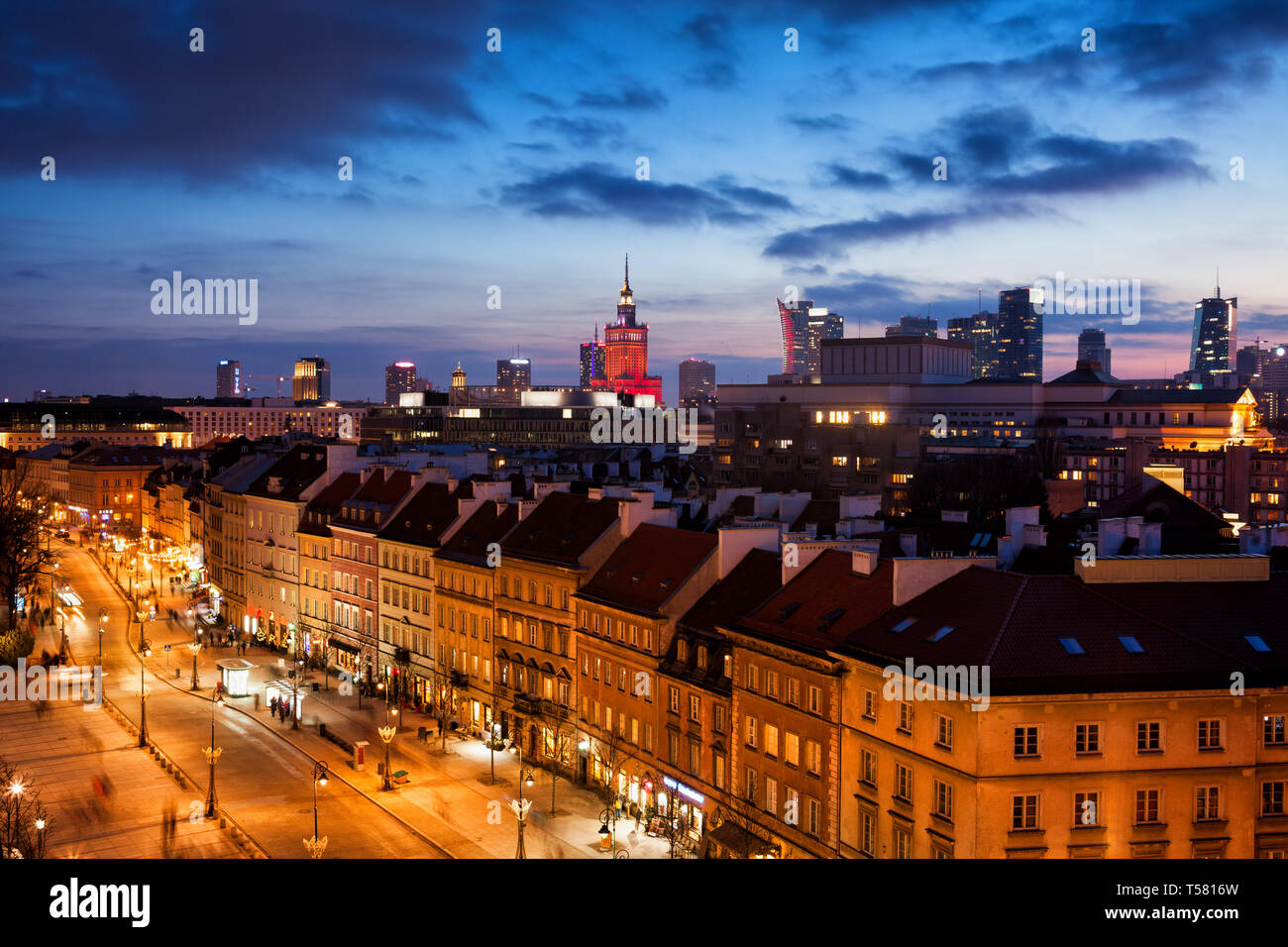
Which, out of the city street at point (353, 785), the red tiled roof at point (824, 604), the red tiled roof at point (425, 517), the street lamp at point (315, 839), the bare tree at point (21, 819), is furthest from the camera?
the red tiled roof at point (425, 517)

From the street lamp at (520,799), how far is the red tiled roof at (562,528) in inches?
359

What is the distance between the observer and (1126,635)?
33.6 m

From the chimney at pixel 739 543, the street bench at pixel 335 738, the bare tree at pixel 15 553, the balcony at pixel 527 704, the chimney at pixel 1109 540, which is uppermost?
the chimney at pixel 1109 540

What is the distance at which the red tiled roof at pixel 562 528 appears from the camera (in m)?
57.4

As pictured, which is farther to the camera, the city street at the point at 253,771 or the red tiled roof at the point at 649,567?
the red tiled roof at the point at 649,567

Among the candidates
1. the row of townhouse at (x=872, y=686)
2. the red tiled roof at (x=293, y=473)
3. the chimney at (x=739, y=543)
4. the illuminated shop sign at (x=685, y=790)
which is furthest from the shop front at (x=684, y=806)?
the red tiled roof at (x=293, y=473)

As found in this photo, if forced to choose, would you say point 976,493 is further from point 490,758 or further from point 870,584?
point 870,584

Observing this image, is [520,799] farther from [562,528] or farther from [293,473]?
[293,473]

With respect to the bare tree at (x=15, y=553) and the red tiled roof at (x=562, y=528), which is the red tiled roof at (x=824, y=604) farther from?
the bare tree at (x=15, y=553)

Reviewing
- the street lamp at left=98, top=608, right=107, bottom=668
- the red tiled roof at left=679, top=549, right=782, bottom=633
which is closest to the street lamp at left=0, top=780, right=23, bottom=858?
the red tiled roof at left=679, top=549, right=782, bottom=633

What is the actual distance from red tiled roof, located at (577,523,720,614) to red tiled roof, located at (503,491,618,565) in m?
1.79

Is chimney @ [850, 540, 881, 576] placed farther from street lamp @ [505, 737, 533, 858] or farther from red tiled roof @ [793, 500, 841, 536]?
red tiled roof @ [793, 500, 841, 536]
